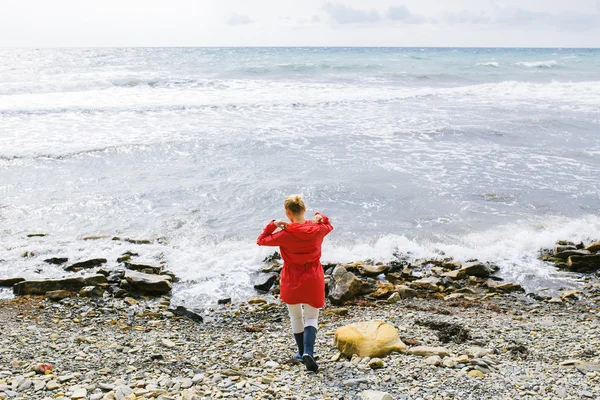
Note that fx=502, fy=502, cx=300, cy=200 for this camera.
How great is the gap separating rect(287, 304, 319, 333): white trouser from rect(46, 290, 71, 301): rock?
4.23 metres

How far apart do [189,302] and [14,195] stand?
23.3ft

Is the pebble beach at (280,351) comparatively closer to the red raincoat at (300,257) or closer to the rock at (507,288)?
the rock at (507,288)

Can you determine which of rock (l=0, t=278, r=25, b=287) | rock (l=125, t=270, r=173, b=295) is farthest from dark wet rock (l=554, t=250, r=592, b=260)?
rock (l=0, t=278, r=25, b=287)

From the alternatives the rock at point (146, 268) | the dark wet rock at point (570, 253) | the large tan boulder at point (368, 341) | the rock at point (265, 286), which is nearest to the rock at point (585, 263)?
the dark wet rock at point (570, 253)

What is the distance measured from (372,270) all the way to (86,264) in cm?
507

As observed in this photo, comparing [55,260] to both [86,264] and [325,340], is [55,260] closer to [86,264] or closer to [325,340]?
[86,264]

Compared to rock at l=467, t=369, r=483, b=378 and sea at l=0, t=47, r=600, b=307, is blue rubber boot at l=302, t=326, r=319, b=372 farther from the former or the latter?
sea at l=0, t=47, r=600, b=307

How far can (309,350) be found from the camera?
Result: 5.35 metres

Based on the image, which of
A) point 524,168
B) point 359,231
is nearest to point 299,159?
point 359,231

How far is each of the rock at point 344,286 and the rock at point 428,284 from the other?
78 centimetres

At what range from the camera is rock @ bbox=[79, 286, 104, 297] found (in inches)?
309

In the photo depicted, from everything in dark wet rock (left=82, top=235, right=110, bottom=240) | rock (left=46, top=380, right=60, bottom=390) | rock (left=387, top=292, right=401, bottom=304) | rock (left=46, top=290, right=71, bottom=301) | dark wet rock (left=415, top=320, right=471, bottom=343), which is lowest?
rock (left=387, top=292, right=401, bottom=304)

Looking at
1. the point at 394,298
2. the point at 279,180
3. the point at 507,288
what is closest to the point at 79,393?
the point at 394,298

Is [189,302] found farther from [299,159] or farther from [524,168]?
[524,168]
